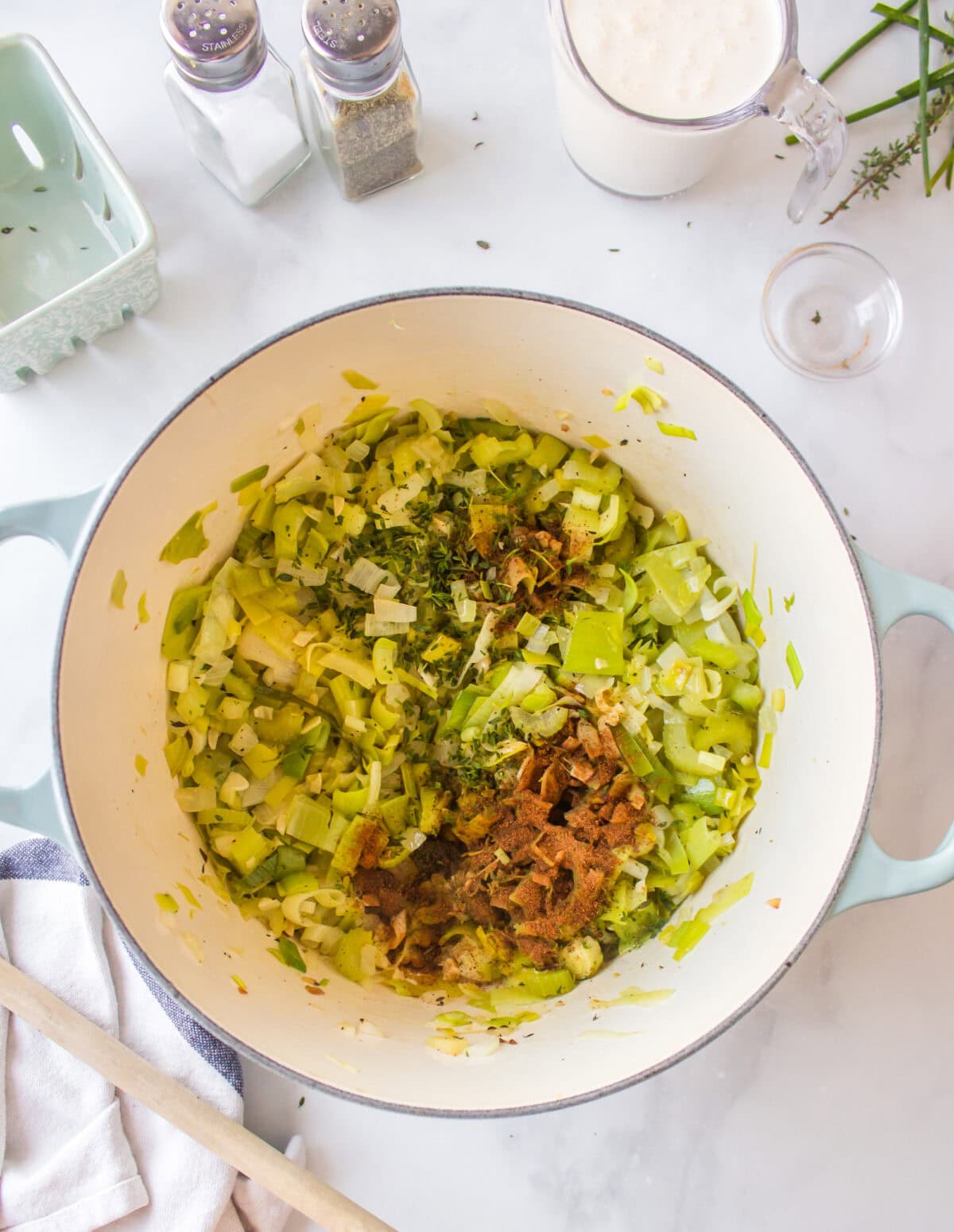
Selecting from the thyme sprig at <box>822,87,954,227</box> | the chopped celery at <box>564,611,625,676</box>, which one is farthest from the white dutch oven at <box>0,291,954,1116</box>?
the thyme sprig at <box>822,87,954,227</box>

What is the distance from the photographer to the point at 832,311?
1.19 meters

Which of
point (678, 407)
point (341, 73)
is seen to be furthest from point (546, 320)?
point (341, 73)

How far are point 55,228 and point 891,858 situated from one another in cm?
114

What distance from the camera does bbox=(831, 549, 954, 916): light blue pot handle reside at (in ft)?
2.76

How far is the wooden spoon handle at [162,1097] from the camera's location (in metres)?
0.99

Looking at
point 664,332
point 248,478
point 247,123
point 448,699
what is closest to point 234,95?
point 247,123

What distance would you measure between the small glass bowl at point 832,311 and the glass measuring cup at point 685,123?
0.10 metres

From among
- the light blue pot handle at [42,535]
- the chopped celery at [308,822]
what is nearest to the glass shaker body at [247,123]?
the light blue pot handle at [42,535]

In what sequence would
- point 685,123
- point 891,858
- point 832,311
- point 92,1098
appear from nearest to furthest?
point 891,858
point 685,123
point 92,1098
point 832,311

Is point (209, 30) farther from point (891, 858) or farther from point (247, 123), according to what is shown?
point (891, 858)

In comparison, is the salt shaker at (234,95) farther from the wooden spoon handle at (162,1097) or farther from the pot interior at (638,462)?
the wooden spoon handle at (162,1097)

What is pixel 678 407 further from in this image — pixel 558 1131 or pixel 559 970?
pixel 558 1131

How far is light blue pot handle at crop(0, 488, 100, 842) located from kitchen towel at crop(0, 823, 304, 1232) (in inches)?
10.7

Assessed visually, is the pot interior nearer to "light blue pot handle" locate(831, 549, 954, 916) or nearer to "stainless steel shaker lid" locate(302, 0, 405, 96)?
"light blue pot handle" locate(831, 549, 954, 916)
